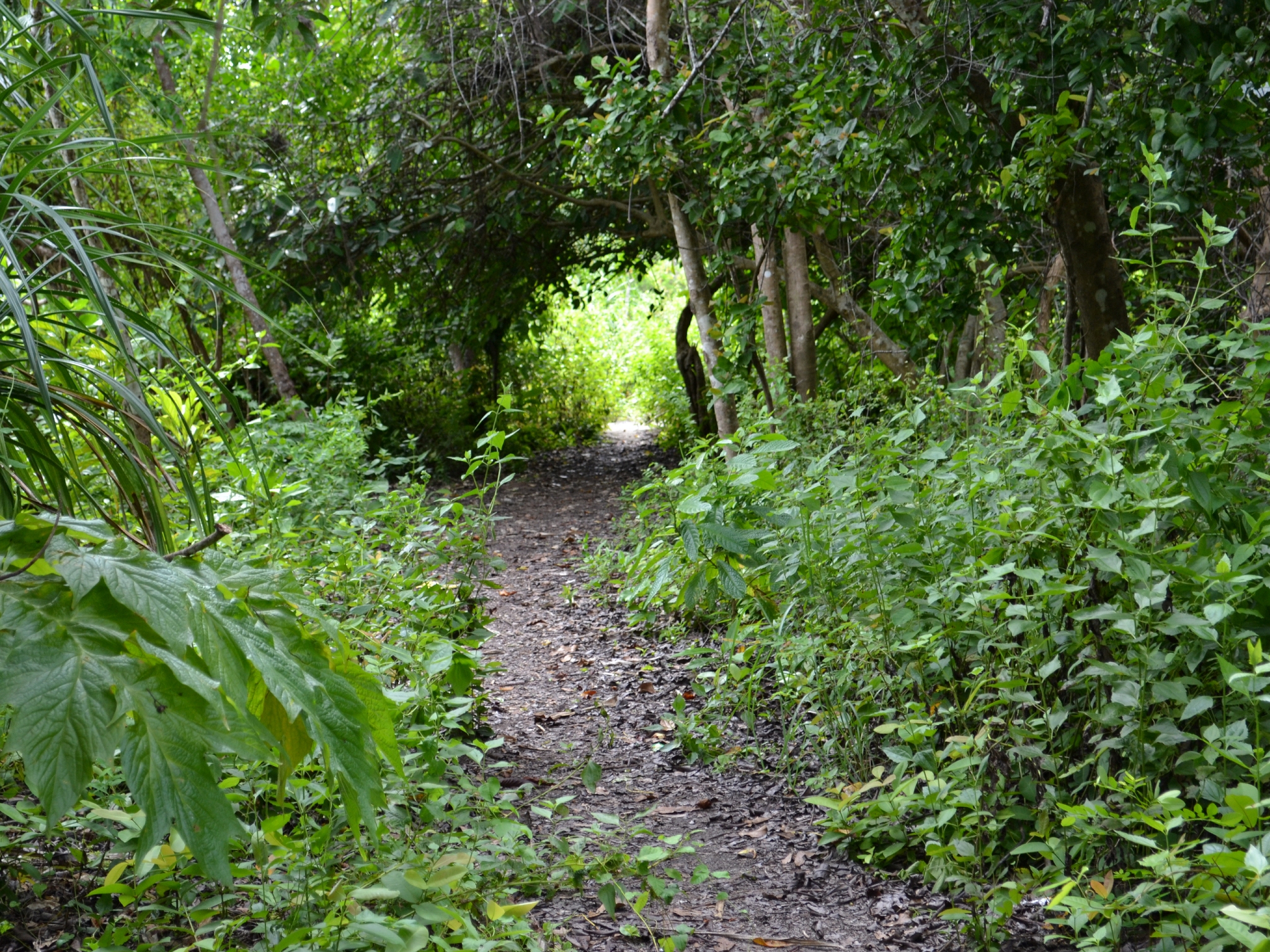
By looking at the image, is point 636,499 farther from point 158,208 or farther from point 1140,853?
point 1140,853

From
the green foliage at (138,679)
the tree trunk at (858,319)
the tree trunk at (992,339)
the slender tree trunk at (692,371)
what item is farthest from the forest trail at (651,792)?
the slender tree trunk at (692,371)

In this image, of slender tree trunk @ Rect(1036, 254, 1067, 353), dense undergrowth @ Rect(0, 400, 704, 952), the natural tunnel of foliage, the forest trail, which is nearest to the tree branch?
the natural tunnel of foliage

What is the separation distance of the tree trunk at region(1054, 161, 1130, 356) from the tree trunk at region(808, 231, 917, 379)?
236 centimetres

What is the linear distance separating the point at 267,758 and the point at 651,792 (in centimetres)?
215

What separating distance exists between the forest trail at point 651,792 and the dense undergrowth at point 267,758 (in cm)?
10

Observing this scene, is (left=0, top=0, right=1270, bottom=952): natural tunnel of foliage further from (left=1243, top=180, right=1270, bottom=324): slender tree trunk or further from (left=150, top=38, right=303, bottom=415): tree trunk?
(left=150, top=38, right=303, bottom=415): tree trunk

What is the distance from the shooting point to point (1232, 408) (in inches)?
90.8

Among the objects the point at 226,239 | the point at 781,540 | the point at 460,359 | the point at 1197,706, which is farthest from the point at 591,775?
the point at 460,359

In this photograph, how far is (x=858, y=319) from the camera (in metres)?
7.32

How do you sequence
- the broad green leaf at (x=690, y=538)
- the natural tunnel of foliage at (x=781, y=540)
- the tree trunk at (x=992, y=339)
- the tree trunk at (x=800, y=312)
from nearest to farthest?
the natural tunnel of foliage at (x=781, y=540) < the broad green leaf at (x=690, y=538) < the tree trunk at (x=992, y=339) < the tree trunk at (x=800, y=312)

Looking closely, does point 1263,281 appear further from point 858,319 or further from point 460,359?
point 460,359

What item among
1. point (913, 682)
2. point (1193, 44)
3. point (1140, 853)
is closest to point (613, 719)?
point (913, 682)

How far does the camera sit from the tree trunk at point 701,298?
6.91 meters

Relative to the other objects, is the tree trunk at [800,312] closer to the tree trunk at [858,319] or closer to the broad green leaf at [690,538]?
the tree trunk at [858,319]
